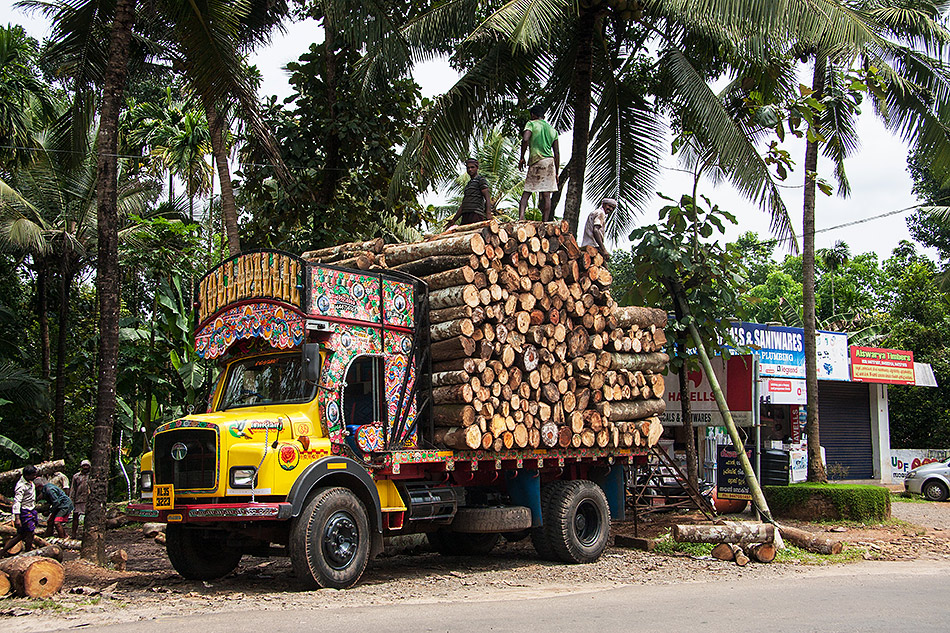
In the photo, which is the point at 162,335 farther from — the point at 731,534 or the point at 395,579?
the point at 731,534

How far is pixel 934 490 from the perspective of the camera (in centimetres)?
2184

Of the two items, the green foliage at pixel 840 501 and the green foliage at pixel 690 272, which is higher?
the green foliage at pixel 690 272

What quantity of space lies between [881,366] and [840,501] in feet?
36.1

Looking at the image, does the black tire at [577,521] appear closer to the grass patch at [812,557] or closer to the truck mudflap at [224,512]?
the grass patch at [812,557]

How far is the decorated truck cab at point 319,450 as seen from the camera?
8.53m

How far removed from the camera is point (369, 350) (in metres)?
9.73


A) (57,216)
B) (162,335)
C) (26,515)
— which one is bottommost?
(26,515)

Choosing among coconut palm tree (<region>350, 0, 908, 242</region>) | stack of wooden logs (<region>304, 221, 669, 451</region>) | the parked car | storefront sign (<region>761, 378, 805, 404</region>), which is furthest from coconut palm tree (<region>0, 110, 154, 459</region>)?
the parked car

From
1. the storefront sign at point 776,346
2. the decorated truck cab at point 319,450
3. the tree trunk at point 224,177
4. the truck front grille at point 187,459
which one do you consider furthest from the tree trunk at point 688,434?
the truck front grille at point 187,459

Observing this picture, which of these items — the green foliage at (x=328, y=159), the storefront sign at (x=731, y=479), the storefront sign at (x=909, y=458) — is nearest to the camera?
the storefront sign at (x=731, y=479)

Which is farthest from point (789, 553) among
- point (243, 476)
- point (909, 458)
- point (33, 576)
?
point (909, 458)

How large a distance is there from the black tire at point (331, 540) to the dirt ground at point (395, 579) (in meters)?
0.17

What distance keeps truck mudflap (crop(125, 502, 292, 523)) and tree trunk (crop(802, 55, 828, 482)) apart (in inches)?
454

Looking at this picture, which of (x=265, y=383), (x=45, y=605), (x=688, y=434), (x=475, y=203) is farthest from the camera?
(x=688, y=434)
